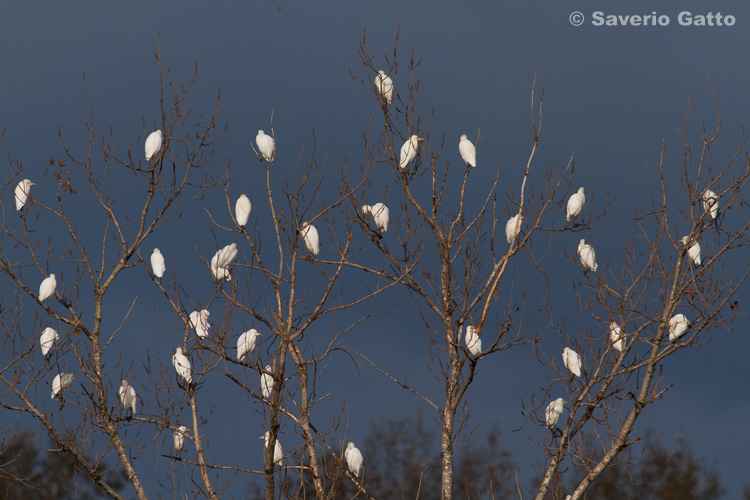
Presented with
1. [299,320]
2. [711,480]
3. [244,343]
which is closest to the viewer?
[299,320]

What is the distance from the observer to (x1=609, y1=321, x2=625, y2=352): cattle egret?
7789 mm

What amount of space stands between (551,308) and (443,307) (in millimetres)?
1093

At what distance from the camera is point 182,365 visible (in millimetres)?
8070

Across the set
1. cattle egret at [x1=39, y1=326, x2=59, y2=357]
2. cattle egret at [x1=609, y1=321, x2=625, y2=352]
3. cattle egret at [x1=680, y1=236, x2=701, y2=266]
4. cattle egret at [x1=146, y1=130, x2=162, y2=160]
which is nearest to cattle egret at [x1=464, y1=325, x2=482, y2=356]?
cattle egret at [x1=609, y1=321, x2=625, y2=352]

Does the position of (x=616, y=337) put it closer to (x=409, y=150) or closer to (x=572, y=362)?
(x=572, y=362)

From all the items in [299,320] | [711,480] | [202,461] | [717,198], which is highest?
[711,480]

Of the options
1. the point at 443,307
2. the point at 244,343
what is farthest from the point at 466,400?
the point at 244,343

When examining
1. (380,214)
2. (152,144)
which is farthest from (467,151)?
(152,144)

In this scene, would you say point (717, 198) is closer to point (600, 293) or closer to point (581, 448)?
point (600, 293)

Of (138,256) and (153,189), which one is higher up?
(153,189)

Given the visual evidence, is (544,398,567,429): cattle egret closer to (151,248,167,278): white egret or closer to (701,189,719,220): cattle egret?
(701,189,719,220): cattle egret

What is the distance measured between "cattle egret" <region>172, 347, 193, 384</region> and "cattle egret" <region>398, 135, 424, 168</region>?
284cm

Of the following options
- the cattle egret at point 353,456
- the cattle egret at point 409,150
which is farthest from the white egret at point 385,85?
the cattle egret at point 353,456

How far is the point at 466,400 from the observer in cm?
776
